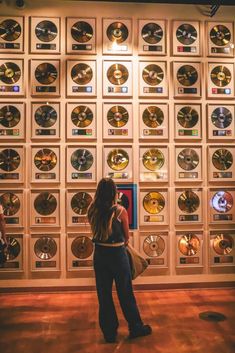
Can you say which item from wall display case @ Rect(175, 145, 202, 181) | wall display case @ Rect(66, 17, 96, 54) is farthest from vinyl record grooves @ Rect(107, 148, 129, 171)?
wall display case @ Rect(66, 17, 96, 54)

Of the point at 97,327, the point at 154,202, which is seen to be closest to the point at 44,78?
the point at 154,202

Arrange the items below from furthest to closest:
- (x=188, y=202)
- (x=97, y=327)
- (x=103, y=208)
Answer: (x=188, y=202) → (x=97, y=327) → (x=103, y=208)

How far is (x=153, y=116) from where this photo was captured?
541 centimetres

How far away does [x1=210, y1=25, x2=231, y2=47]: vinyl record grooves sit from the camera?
5523mm

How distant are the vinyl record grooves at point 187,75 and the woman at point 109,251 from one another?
8.82 ft

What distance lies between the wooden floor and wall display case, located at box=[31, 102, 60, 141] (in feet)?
7.36

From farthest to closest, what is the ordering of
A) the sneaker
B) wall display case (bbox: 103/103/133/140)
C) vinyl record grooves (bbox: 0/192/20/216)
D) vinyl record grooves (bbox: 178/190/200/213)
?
vinyl record grooves (bbox: 178/190/200/213) < wall display case (bbox: 103/103/133/140) < vinyl record grooves (bbox: 0/192/20/216) < the sneaker

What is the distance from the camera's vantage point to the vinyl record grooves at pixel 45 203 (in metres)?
5.27

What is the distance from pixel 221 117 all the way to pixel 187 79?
2.49 feet

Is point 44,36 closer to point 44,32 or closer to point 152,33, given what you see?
point 44,32

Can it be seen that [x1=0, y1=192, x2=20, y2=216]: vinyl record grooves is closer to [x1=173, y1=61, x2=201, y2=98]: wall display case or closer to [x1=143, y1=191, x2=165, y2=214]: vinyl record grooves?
[x1=143, y1=191, x2=165, y2=214]: vinyl record grooves

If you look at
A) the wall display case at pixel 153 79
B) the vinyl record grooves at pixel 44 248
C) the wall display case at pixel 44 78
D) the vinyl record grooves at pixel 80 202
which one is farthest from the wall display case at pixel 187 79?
the vinyl record grooves at pixel 44 248

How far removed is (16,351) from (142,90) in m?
3.73

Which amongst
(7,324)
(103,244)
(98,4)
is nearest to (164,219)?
(103,244)
